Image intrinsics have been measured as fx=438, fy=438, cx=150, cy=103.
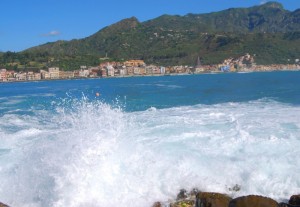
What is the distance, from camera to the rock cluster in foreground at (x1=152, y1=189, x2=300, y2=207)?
361 inches

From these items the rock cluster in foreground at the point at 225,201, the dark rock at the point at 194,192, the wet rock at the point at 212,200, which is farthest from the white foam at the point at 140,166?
the wet rock at the point at 212,200

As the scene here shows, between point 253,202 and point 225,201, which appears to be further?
point 225,201

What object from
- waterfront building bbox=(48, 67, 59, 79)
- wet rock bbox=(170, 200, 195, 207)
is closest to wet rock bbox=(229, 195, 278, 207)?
wet rock bbox=(170, 200, 195, 207)

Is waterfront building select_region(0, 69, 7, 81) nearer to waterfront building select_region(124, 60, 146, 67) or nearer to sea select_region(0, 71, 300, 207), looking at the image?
waterfront building select_region(124, 60, 146, 67)

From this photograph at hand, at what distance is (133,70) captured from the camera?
550 feet

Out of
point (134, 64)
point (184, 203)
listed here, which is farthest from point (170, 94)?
point (134, 64)

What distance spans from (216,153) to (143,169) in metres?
2.69

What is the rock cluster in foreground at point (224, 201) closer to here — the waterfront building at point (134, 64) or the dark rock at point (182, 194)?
the dark rock at point (182, 194)

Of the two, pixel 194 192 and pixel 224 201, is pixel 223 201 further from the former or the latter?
pixel 194 192

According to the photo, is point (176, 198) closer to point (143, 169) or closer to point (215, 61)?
point (143, 169)

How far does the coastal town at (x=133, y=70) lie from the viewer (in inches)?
5925

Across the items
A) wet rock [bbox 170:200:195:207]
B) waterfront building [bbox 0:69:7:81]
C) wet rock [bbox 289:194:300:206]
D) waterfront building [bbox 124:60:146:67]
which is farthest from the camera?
waterfront building [bbox 124:60:146:67]

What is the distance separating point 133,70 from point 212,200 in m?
159

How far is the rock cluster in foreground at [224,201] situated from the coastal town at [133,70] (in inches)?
5548
